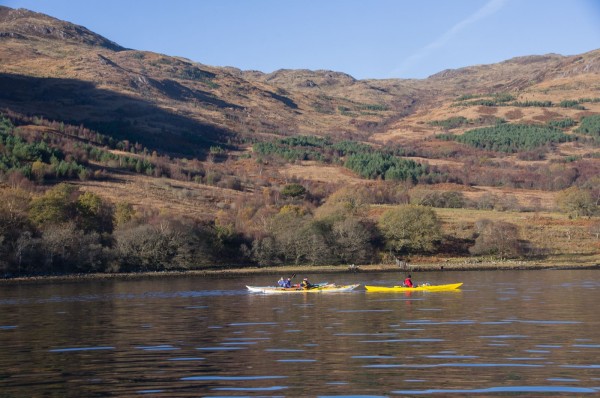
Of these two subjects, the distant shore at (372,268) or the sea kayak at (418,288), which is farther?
the distant shore at (372,268)

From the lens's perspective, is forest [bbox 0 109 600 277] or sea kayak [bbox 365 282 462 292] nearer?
sea kayak [bbox 365 282 462 292]

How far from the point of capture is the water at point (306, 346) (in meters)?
23.7

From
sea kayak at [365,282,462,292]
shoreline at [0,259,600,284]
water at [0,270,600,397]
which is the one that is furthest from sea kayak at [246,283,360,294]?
shoreline at [0,259,600,284]

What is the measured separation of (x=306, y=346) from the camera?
3209cm

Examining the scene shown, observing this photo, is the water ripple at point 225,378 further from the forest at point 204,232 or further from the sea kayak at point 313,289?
the forest at point 204,232

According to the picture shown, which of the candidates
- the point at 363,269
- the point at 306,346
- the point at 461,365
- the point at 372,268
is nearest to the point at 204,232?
the point at 363,269

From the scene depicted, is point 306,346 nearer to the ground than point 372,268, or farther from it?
nearer to the ground

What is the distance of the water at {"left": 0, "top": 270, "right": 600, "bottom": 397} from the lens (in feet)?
77.8

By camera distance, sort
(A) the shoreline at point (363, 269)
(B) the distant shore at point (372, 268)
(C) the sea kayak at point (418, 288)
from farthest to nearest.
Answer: (B) the distant shore at point (372, 268) < (A) the shoreline at point (363, 269) < (C) the sea kayak at point (418, 288)

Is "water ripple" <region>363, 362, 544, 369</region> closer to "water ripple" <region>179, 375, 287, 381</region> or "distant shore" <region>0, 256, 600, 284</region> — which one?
"water ripple" <region>179, 375, 287, 381</region>

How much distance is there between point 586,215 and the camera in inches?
5940

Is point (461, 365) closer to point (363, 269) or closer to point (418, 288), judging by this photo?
point (418, 288)

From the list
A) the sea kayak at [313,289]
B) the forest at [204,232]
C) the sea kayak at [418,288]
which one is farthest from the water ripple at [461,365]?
the forest at [204,232]

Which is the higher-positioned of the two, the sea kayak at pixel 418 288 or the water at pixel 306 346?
the sea kayak at pixel 418 288
